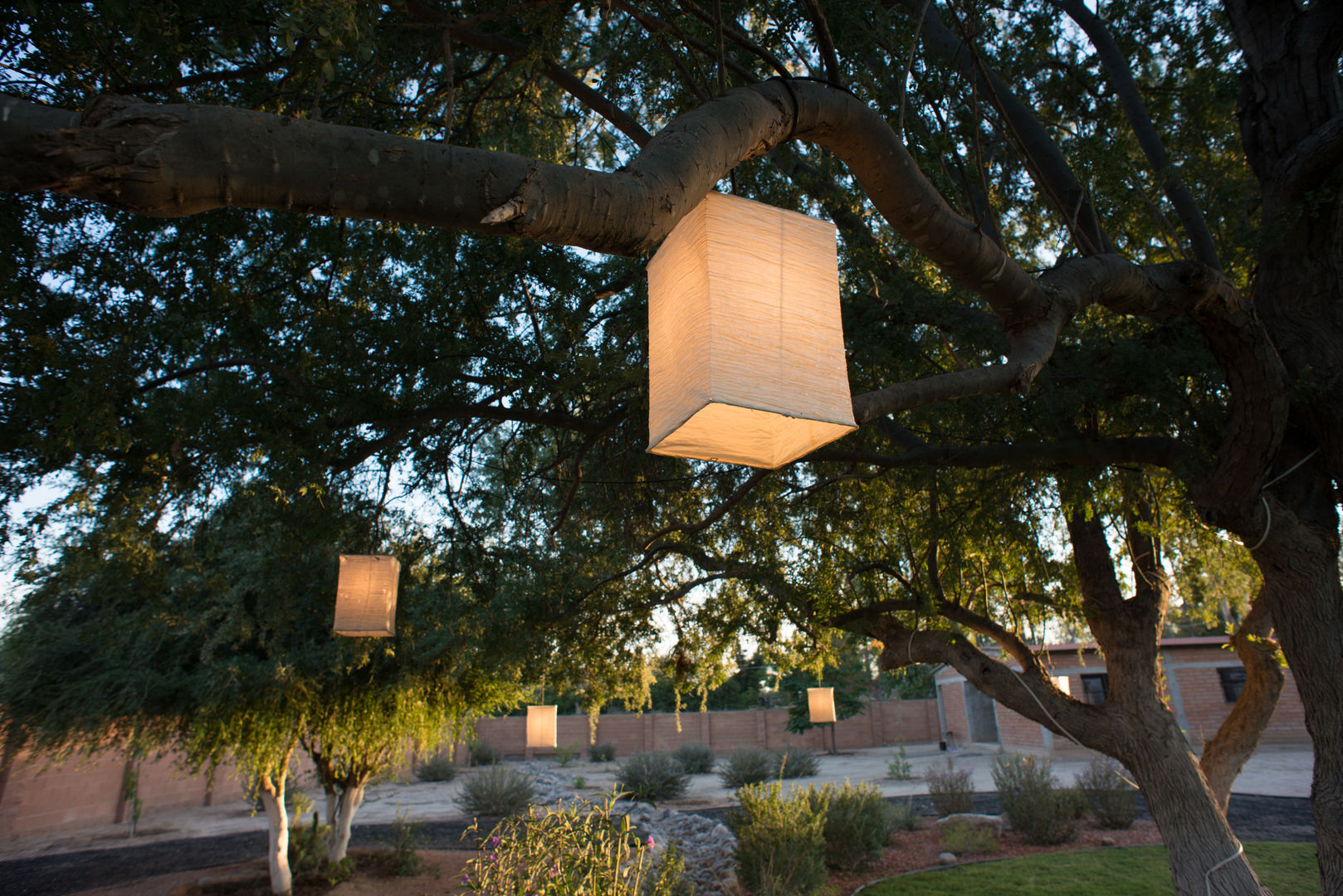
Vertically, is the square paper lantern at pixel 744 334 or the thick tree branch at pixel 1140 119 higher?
the thick tree branch at pixel 1140 119

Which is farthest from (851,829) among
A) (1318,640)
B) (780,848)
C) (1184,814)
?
(1318,640)

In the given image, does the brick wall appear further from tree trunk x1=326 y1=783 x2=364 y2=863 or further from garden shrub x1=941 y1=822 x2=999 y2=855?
tree trunk x1=326 y1=783 x2=364 y2=863

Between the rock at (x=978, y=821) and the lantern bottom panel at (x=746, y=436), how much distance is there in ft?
34.0

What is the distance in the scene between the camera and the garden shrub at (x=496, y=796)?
1461 centimetres

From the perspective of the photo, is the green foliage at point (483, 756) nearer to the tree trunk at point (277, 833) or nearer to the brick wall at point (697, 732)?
the brick wall at point (697, 732)

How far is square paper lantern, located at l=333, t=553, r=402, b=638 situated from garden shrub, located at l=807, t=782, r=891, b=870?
21.1 feet

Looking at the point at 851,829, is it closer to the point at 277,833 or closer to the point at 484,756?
the point at 277,833

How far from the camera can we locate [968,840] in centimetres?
939

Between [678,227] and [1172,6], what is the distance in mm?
5791

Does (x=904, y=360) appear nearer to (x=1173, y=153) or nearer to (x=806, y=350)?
(x=806, y=350)

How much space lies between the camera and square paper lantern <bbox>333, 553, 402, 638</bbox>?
5027mm

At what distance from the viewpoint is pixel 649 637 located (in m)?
Result: 7.44

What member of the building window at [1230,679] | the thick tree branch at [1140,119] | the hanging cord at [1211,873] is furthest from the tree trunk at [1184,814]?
the building window at [1230,679]

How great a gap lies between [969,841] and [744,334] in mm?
10159
